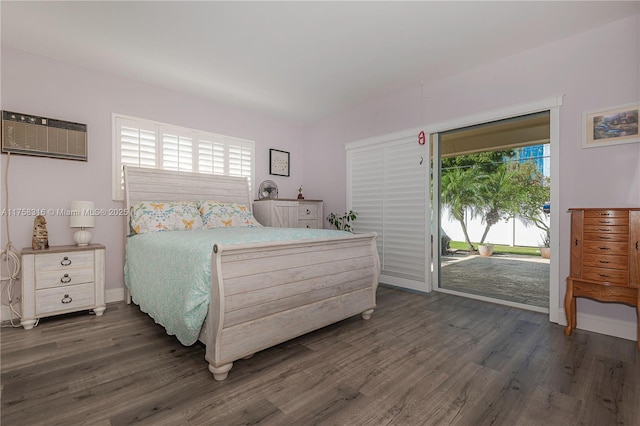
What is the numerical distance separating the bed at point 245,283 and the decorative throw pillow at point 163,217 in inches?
0.7

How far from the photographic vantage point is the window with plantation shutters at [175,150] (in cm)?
346

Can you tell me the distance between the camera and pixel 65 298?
9.16 feet

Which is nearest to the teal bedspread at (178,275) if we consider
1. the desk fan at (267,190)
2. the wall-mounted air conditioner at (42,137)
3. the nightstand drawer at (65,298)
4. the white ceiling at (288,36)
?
the nightstand drawer at (65,298)

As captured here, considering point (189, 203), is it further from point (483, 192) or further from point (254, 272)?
point (483, 192)

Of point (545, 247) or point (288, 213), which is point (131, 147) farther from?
point (545, 247)

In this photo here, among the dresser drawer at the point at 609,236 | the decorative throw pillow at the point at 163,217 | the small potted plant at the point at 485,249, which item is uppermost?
the decorative throw pillow at the point at 163,217

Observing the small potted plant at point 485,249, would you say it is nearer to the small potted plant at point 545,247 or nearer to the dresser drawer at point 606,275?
the small potted plant at point 545,247

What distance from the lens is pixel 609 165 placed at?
2541 millimetres

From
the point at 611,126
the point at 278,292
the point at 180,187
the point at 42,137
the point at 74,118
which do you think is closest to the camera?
the point at 278,292

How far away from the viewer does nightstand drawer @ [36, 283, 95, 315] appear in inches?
106

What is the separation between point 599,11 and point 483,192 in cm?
200

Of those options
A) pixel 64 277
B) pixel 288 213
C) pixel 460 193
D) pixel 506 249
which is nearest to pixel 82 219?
pixel 64 277

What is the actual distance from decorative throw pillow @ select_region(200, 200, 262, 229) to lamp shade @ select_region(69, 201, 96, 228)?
41.6 inches

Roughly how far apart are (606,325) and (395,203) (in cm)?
233
